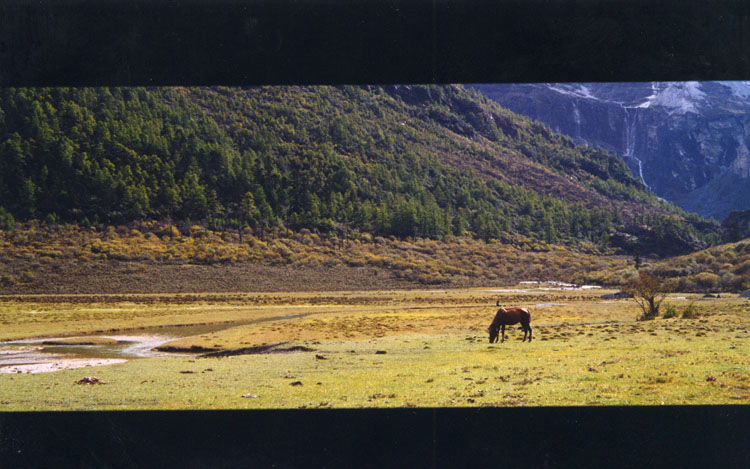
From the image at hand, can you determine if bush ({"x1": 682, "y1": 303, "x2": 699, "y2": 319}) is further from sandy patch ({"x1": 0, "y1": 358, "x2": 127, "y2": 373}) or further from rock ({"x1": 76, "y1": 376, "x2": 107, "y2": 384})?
sandy patch ({"x1": 0, "y1": 358, "x2": 127, "y2": 373})

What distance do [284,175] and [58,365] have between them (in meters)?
50.9

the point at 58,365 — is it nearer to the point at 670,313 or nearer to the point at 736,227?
the point at 670,313

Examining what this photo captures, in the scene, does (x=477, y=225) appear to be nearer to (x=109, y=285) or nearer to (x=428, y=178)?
(x=428, y=178)

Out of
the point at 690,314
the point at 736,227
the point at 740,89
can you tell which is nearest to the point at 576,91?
the point at 740,89

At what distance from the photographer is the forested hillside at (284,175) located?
176 ft

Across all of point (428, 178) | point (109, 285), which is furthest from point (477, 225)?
point (109, 285)

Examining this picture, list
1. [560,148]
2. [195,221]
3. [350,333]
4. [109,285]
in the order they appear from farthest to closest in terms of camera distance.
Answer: [560,148], [195,221], [109,285], [350,333]

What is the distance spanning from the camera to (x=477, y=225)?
5244 cm

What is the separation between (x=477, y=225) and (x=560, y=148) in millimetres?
56171

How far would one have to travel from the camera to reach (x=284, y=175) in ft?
219

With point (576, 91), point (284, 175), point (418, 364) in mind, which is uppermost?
point (576, 91)

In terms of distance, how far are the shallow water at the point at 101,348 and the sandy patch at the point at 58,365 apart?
12 cm

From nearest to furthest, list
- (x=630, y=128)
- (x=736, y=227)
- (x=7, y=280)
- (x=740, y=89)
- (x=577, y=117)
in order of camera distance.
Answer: (x=7, y=280) → (x=736, y=227) → (x=740, y=89) → (x=630, y=128) → (x=577, y=117)

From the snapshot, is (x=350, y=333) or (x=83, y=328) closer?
(x=350, y=333)
